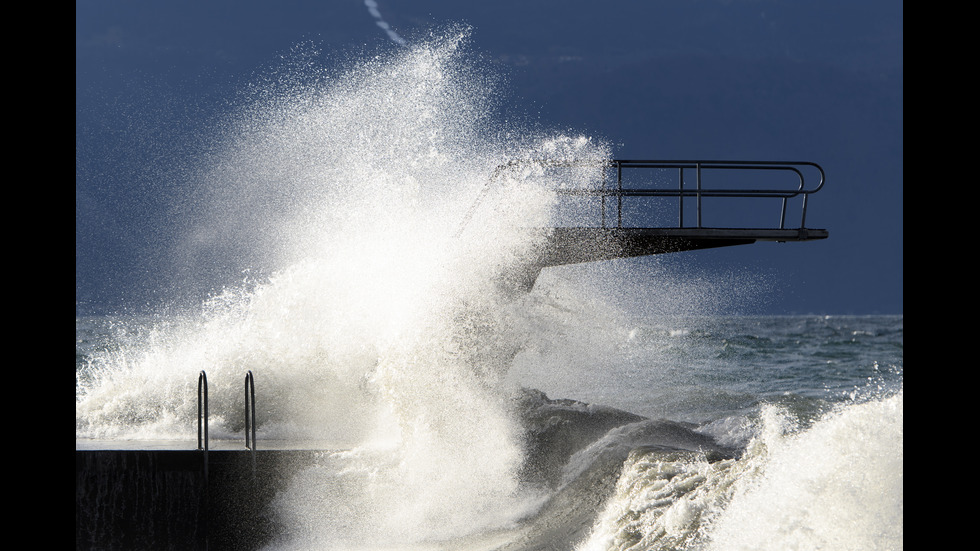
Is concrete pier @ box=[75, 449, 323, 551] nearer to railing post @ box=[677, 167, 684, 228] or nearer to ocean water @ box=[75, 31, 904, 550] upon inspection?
ocean water @ box=[75, 31, 904, 550]

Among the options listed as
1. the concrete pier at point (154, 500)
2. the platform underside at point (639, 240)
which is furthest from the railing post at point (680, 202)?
the concrete pier at point (154, 500)

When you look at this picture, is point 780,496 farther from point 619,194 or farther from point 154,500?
point 154,500

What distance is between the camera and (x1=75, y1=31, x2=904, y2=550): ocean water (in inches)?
260

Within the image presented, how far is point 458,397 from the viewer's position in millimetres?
9961

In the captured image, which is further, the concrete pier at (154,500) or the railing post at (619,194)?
the railing post at (619,194)

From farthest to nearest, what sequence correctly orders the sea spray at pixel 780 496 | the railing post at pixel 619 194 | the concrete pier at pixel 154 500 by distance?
the railing post at pixel 619 194 < the concrete pier at pixel 154 500 < the sea spray at pixel 780 496

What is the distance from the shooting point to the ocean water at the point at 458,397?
6.60 metres

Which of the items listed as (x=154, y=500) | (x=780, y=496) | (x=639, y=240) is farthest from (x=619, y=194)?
(x=154, y=500)

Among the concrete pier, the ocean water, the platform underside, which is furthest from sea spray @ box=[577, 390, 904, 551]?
the concrete pier

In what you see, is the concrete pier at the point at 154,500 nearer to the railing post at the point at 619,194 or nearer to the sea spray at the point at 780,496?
the sea spray at the point at 780,496
